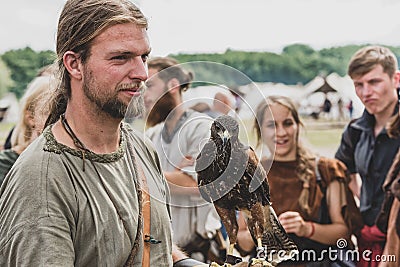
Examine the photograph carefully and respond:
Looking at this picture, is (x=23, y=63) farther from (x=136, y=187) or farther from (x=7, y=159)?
(x=136, y=187)

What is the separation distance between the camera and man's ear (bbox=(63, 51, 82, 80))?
2.16 meters

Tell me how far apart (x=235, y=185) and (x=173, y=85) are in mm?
408

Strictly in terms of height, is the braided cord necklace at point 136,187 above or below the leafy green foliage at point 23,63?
below

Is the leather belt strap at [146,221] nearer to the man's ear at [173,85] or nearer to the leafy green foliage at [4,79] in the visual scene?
the man's ear at [173,85]

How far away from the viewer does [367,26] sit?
493cm

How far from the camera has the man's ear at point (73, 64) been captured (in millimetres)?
2156

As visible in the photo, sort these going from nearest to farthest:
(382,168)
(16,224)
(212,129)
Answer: (16,224) < (212,129) < (382,168)

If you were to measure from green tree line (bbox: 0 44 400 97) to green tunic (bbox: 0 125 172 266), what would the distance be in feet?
9.18

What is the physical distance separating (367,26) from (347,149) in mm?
786

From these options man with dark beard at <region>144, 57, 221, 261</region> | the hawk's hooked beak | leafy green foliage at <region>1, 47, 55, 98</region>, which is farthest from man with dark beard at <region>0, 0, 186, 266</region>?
leafy green foliage at <region>1, 47, 55, 98</region>

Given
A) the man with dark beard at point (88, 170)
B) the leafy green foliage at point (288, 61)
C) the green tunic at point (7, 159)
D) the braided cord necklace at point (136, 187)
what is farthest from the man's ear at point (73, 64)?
the leafy green foliage at point (288, 61)

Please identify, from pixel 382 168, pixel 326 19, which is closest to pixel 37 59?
pixel 326 19

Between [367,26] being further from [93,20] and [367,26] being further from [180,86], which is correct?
[93,20]

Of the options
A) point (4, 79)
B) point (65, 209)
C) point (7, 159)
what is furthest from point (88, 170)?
point (4, 79)
